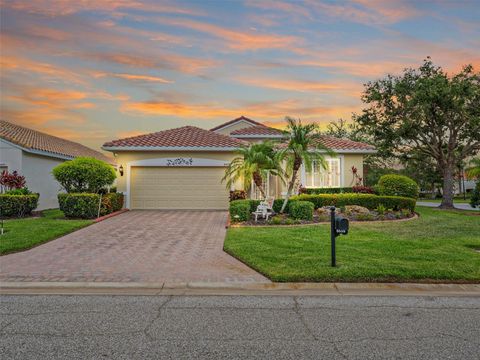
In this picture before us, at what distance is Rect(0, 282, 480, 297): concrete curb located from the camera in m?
6.09

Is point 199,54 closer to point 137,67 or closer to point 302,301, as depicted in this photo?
point 137,67

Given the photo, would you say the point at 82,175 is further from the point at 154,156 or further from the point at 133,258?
the point at 133,258

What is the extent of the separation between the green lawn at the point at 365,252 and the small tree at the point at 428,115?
1079 centimetres

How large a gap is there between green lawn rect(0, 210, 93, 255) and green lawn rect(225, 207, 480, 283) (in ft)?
17.3

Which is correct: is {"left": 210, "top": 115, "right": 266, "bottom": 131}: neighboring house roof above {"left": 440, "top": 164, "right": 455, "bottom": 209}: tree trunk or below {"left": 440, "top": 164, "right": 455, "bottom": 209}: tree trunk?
above

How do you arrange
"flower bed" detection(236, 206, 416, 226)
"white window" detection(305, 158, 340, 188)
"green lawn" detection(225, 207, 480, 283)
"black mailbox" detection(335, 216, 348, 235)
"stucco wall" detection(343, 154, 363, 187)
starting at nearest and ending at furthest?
1. "green lawn" detection(225, 207, 480, 283)
2. "black mailbox" detection(335, 216, 348, 235)
3. "flower bed" detection(236, 206, 416, 226)
4. "white window" detection(305, 158, 340, 188)
5. "stucco wall" detection(343, 154, 363, 187)

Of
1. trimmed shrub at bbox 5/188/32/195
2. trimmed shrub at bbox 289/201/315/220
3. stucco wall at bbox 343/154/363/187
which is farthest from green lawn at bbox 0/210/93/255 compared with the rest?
stucco wall at bbox 343/154/363/187

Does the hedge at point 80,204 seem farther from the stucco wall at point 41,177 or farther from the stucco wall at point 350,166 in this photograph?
the stucco wall at point 350,166

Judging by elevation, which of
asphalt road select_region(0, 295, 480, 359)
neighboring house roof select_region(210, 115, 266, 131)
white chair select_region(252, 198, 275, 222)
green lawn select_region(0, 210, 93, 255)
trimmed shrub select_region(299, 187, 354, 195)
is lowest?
asphalt road select_region(0, 295, 480, 359)

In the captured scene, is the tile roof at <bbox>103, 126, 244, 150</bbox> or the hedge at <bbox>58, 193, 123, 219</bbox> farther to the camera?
the tile roof at <bbox>103, 126, 244, 150</bbox>

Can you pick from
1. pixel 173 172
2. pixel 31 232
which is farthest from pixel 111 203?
pixel 31 232

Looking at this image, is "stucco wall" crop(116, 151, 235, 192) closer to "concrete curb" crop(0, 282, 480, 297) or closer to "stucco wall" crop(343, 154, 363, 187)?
"stucco wall" crop(343, 154, 363, 187)

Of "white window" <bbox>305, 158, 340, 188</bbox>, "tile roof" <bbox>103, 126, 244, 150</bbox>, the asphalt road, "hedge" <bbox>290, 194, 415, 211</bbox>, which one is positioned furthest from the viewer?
"white window" <bbox>305, 158, 340, 188</bbox>

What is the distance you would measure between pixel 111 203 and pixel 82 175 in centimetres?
195
